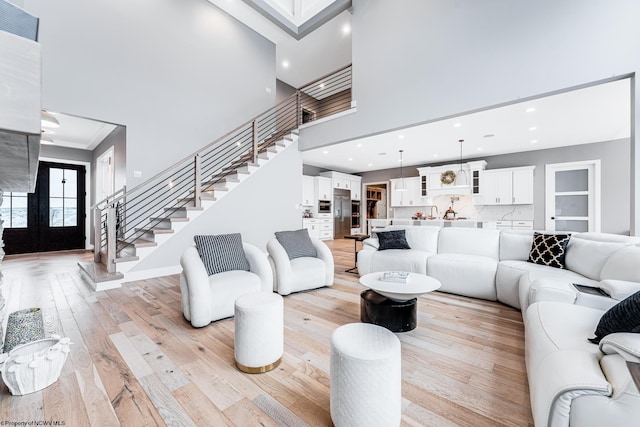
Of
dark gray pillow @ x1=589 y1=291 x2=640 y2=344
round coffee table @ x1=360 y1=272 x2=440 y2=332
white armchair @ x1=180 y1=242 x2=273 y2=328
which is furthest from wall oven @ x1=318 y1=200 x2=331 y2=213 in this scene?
dark gray pillow @ x1=589 y1=291 x2=640 y2=344

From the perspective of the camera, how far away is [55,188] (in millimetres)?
6910

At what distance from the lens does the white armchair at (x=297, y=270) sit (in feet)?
10.6

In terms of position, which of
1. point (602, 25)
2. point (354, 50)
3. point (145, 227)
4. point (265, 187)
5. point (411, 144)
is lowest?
point (145, 227)

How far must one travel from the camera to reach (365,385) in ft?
3.98

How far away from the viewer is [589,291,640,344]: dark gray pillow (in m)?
1.08

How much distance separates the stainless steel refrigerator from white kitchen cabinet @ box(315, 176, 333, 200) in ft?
0.74

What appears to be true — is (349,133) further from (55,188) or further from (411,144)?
(55,188)

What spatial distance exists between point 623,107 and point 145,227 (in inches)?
317

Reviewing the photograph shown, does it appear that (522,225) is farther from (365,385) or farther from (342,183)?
(365,385)

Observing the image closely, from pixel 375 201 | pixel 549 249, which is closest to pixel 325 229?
pixel 375 201

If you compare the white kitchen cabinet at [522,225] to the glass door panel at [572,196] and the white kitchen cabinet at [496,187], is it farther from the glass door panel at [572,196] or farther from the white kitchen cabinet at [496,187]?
the white kitchen cabinet at [496,187]

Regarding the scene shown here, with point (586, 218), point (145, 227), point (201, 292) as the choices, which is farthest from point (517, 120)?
point (145, 227)

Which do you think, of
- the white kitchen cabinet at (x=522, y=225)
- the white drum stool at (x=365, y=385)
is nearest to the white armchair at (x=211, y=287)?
the white drum stool at (x=365, y=385)

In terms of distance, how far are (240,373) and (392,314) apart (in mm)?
1311
